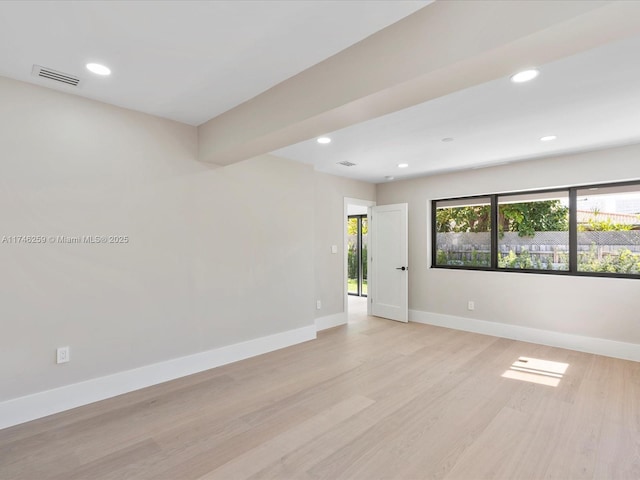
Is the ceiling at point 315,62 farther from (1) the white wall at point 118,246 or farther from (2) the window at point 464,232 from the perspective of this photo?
(2) the window at point 464,232

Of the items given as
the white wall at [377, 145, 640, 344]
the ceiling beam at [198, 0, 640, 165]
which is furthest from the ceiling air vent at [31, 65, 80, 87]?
the white wall at [377, 145, 640, 344]

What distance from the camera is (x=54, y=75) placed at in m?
2.40

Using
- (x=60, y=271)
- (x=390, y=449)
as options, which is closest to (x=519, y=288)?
(x=390, y=449)

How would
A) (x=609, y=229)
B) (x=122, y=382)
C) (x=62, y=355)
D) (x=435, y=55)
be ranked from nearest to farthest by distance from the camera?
(x=435, y=55) < (x=62, y=355) < (x=122, y=382) < (x=609, y=229)

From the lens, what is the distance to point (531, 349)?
13.8 ft

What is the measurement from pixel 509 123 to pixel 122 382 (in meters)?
4.37

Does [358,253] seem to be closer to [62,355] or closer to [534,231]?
[534,231]

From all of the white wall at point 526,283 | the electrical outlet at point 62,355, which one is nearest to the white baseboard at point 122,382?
the electrical outlet at point 62,355

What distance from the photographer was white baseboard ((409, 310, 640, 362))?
152 inches

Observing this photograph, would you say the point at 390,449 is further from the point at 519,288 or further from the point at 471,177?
the point at 471,177

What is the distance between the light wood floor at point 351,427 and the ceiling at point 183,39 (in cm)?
259

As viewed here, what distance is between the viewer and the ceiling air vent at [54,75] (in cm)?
232

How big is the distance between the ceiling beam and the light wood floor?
2241 millimetres

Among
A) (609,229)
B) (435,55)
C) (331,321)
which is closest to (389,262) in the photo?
(331,321)
